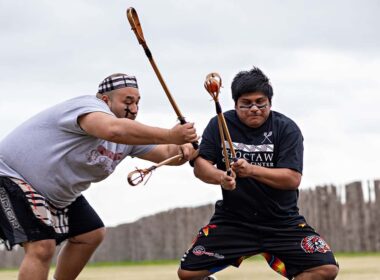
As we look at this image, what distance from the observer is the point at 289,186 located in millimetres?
5848

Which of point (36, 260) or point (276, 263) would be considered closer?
point (36, 260)

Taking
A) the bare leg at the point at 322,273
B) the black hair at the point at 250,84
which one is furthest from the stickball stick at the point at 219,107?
the bare leg at the point at 322,273

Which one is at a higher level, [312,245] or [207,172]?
[207,172]

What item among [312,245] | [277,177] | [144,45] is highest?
[144,45]

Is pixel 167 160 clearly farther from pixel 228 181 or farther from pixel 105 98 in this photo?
pixel 105 98

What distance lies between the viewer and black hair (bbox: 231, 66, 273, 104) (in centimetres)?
579

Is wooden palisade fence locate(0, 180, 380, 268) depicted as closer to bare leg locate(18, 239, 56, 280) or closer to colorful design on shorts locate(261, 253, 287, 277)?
colorful design on shorts locate(261, 253, 287, 277)

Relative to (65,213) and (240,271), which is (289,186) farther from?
(240,271)

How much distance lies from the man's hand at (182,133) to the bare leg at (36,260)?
116 centimetres

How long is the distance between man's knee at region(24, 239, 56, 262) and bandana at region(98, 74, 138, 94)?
106 cm

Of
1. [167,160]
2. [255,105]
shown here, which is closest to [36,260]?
[167,160]

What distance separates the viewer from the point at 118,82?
18.7 feet

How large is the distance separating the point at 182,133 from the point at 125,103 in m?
0.81

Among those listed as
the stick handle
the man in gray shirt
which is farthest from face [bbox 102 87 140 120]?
the stick handle
